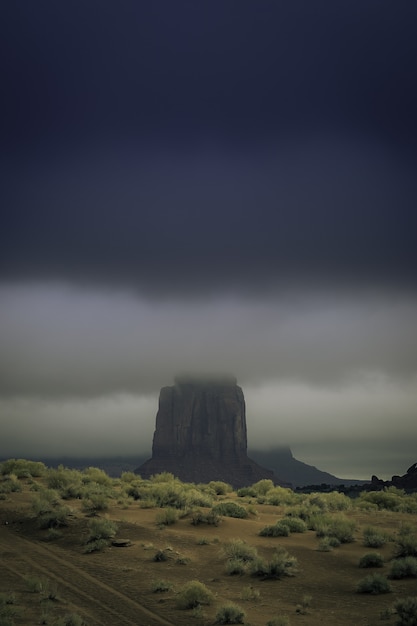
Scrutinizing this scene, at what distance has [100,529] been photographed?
1312 inches

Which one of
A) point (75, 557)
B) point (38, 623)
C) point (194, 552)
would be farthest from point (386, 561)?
point (38, 623)

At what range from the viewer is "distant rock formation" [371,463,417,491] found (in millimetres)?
109000

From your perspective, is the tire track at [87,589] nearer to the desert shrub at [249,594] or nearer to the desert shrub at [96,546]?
the desert shrub at [96,546]

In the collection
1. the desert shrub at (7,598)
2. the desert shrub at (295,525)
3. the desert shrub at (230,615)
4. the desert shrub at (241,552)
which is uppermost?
the desert shrub at (295,525)

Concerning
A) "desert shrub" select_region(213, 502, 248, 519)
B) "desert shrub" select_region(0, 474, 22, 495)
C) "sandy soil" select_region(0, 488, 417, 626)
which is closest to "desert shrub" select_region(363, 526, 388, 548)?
"sandy soil" select_region(0, 488, 417, 626)

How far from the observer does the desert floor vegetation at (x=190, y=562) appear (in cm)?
2358

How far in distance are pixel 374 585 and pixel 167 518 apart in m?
13.8

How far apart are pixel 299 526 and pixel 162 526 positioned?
293 inches

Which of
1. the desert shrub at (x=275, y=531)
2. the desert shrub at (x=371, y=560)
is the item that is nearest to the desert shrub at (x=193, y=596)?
the desert shrub at (x=371, y=560)

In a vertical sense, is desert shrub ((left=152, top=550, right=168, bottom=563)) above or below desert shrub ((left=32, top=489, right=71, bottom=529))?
below

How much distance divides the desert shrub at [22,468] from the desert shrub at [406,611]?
35701 mm

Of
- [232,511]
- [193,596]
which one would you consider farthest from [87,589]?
[232,511]

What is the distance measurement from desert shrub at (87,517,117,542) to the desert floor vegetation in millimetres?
67

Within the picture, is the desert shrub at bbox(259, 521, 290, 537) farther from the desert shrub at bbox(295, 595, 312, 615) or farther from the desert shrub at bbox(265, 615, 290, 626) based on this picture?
the desert shrub at bbox(265, 615, 290, 626)
